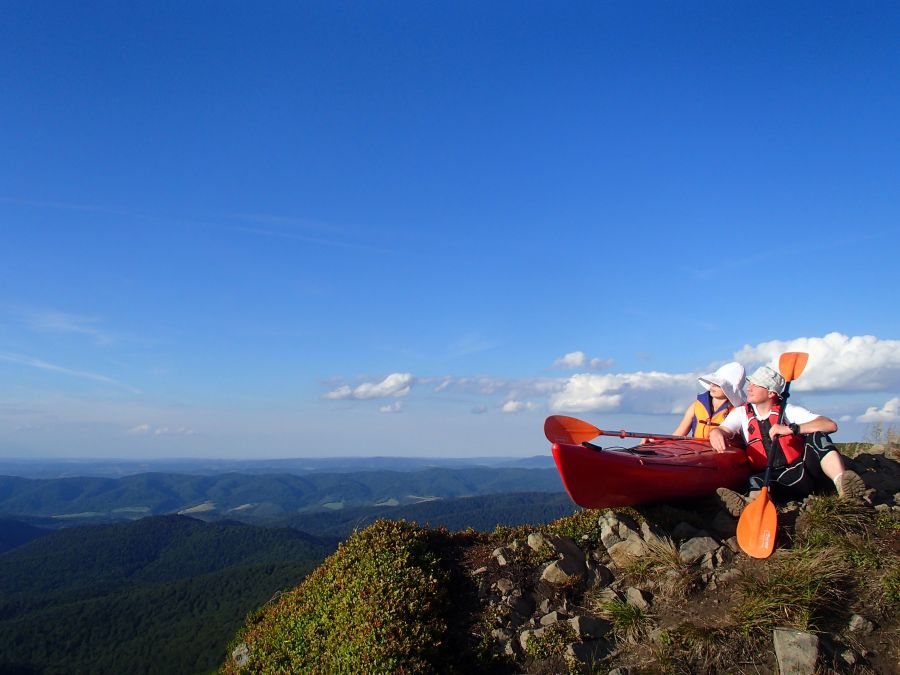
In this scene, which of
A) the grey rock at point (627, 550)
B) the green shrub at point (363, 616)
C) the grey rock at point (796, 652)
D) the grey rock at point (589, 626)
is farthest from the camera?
the grey rock at point (627, 550)

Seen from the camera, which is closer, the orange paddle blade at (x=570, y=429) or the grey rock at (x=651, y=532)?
the grey rock at (x=651, y=532)

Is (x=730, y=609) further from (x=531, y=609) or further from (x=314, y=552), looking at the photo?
(x=314, y=552)

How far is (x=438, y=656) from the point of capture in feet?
22.5

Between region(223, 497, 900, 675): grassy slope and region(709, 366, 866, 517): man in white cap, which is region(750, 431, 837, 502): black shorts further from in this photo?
region(223, 497, 900, 675): grassy slope

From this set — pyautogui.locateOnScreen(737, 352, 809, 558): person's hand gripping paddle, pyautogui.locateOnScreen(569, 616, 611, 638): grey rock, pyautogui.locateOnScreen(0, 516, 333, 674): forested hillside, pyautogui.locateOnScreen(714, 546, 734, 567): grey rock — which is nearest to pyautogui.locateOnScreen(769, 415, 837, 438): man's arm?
pyautogui.locateOnScreen(737, 352, 809, 558): person's hand gripping paddle

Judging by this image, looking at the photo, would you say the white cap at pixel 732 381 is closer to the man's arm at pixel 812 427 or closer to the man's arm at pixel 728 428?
the man's arm at pixel 728 428

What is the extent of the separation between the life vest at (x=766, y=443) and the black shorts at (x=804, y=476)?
89 mm

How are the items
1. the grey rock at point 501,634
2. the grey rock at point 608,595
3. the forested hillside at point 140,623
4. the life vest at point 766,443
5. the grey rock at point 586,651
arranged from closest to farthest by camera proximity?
1. the grey rock at point 586,651
2. the grey rock at point 501,634
3. the grey rock at point 608,595
4. the life vest at point 766,443
5. the forested hillside at point 140,623

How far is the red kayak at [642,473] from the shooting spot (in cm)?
842

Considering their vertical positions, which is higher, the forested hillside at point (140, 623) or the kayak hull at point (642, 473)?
the kayak hull at point (642, 473)

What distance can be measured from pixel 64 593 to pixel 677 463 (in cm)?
19040

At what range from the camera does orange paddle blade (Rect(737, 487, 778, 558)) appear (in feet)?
24.1

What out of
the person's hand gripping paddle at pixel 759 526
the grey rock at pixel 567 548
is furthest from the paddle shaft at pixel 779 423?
the grey rock at pixel 567 548

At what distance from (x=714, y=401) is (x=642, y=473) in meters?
3.01
